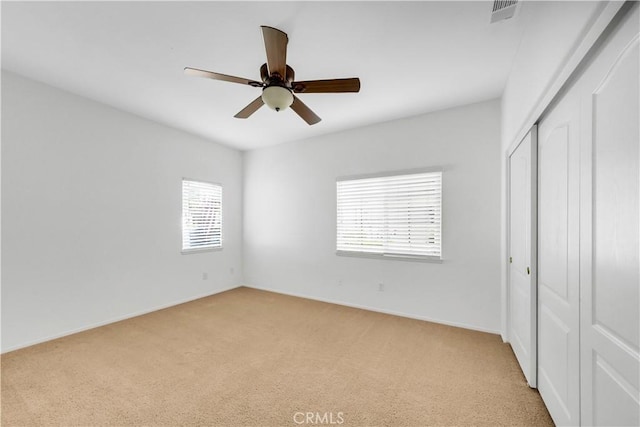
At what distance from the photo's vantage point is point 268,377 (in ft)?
7.10

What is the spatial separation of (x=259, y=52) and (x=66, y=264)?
3.17 metres

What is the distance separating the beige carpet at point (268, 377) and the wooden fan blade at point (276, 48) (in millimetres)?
2410

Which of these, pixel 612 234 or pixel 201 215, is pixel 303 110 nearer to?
pixel 612 234

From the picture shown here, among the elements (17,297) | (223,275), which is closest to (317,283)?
(223,275)

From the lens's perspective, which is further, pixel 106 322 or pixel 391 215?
pixel 391 215

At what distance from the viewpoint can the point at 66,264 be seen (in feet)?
9.64

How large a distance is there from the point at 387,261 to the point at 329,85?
258cm

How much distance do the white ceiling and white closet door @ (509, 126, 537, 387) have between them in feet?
3.11

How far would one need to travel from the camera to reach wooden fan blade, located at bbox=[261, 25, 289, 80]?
156cm

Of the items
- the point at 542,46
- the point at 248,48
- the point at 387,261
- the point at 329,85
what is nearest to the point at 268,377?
the point at 387,261

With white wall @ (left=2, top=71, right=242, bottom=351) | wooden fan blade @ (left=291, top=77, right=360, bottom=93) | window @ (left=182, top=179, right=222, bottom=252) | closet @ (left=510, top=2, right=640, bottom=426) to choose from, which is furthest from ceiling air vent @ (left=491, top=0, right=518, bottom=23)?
window @ (left=182, top=179, right=222, bottom=252)

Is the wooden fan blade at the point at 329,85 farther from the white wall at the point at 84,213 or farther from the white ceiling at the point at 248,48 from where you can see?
the white wall at the point at 84,213

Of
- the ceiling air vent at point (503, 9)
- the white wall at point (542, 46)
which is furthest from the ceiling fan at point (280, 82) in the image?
the white wall at point (542, 46)

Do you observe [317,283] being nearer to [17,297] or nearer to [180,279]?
[180,279]
